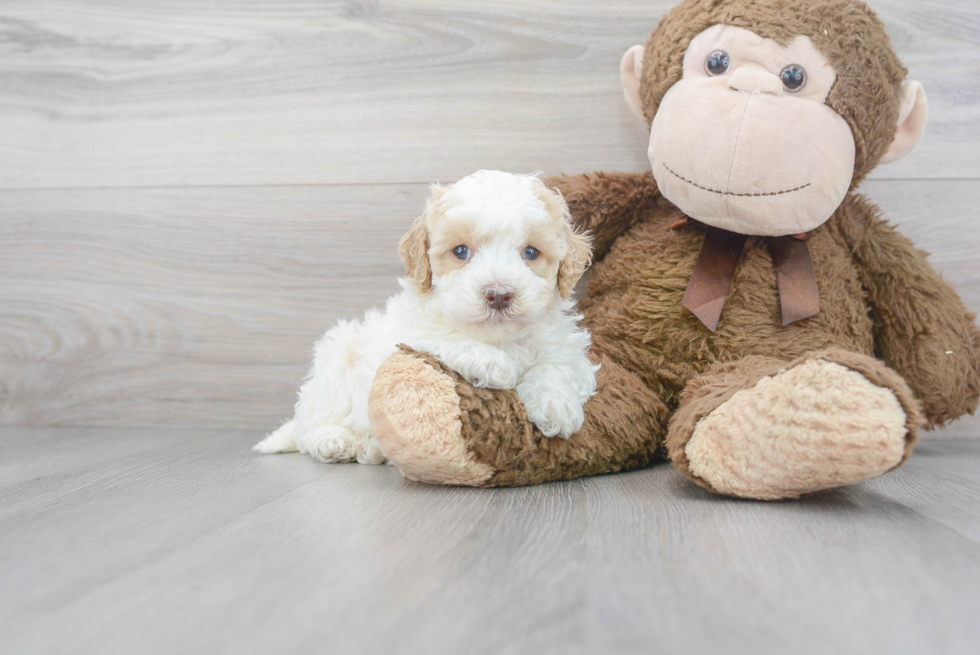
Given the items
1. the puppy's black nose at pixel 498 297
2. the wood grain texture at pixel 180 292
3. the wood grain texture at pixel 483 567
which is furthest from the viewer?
the wood grain texture at pixel 180 292

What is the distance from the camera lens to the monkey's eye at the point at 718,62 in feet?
3.07

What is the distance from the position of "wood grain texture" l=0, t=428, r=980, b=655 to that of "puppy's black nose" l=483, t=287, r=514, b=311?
22 cm

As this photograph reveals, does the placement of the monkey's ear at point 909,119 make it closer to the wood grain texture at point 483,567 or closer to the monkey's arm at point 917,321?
the monkey's arm at point 917,321

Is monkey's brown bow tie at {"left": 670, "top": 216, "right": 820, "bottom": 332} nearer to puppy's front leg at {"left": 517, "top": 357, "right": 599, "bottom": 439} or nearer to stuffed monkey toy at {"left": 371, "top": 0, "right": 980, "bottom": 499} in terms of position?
stuffed monkey toy at {"left": 371, "top": 0, "right": 980, "bottom": 499}

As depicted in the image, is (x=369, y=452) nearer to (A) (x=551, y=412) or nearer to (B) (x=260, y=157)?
(A) (x=551, y=412)

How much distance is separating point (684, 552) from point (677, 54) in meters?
0.68

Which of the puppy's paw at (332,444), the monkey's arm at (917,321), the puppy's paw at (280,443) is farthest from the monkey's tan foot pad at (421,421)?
the monkey's arm at (917,321)

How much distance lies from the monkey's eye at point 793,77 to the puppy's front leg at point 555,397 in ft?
1.49

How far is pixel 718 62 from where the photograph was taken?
94 centimetres

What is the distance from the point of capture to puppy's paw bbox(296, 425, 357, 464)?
1039 millimetres

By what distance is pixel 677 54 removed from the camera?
3.21 feet

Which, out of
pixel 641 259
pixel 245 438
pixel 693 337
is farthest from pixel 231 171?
pixel 693 337

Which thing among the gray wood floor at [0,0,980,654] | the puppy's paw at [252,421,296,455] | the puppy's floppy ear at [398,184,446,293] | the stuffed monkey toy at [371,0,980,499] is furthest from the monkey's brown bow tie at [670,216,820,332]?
the puppy's paw at [252,421,296,455]

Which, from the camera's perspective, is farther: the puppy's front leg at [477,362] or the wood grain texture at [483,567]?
the puppy's front leg at [477,362]
